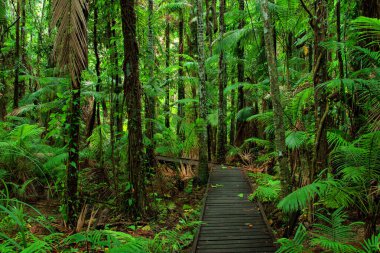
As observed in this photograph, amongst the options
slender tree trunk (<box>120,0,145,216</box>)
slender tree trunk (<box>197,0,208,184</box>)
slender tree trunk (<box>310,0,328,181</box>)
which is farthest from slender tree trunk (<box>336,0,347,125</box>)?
slender tree trunk (<box>197,0,208,184</box>)

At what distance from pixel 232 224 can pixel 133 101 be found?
2.99 meters

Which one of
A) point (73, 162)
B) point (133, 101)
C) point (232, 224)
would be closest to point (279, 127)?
point (232, 224)

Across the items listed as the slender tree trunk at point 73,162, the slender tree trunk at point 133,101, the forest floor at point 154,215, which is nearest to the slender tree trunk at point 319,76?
the forest floor at point 154,215

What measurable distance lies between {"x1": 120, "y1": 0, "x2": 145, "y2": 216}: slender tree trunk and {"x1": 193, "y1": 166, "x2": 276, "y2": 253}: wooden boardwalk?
56.1 inches

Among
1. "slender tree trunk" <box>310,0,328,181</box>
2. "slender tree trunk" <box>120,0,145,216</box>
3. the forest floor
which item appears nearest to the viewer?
"slender tree trunk" <box>310,0,328,181</box>

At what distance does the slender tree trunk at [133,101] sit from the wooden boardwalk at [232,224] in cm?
143

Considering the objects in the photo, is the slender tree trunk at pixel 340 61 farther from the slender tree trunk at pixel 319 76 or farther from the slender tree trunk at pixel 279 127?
the slender tree trunk at pixel 279 127

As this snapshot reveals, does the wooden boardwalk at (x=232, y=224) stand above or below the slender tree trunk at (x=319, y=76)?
below

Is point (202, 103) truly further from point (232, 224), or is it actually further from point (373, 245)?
point (373, 245)

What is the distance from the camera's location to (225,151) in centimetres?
1138

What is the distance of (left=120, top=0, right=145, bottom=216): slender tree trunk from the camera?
5.27 metres

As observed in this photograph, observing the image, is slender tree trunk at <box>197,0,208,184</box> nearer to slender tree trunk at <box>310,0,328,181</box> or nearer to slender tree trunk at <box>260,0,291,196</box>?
slender tree trunk at <box>260,0,291,196</box>

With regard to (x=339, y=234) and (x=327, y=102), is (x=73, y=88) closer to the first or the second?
(x=327, y=102)

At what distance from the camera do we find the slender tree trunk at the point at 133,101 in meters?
5.27
